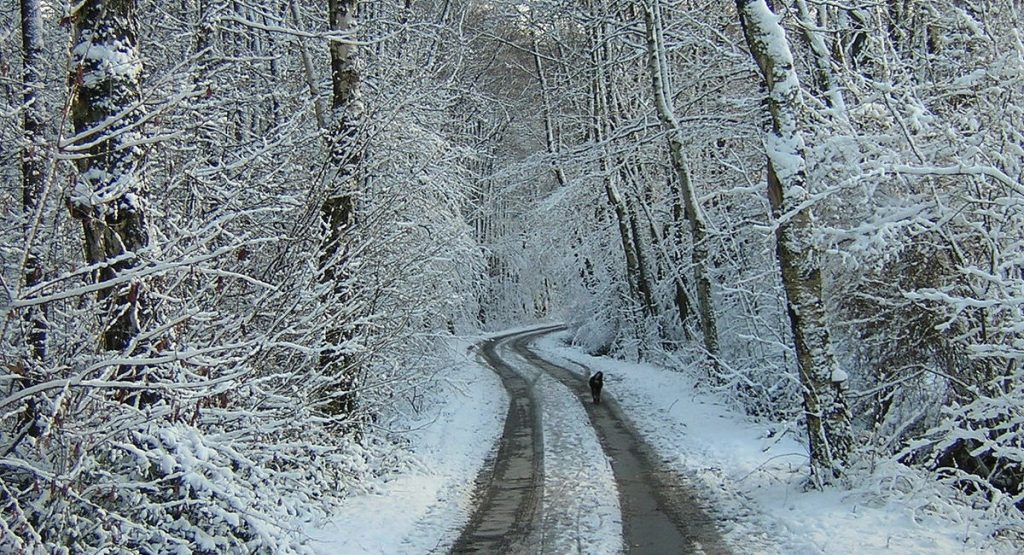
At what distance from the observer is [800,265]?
802 centimetres

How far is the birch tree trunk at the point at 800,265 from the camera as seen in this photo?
7836 millimetres

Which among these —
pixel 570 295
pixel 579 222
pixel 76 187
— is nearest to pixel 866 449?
pixel 76 187

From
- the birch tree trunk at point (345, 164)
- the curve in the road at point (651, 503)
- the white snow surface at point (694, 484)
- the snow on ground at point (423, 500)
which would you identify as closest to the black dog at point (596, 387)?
the white snow surface at point (694, 484)

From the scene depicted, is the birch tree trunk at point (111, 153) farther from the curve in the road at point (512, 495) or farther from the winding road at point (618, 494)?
the winding road at point (618, 494)

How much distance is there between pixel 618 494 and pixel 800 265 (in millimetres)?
3385

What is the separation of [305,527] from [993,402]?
622 cm

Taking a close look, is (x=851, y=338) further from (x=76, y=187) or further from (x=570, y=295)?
(x=570, y=295)

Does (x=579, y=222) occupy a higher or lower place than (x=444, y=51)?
lower

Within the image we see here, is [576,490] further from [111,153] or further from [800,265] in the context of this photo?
[111,153]

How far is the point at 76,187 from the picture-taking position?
4.64 metres

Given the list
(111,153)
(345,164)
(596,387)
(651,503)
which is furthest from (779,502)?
(596,387)

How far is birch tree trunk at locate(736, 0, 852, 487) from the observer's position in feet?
25.7

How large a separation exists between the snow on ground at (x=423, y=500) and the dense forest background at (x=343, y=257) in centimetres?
41

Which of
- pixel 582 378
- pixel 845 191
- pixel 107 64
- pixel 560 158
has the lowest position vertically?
pixel 582 378
